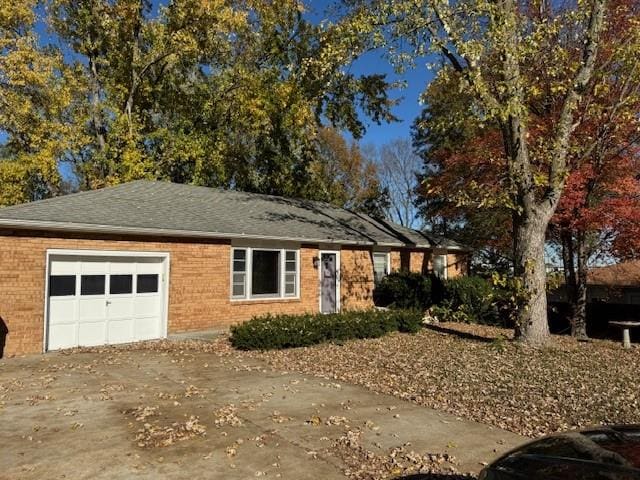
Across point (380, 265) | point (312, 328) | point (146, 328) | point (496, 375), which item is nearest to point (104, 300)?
point (146, 328)

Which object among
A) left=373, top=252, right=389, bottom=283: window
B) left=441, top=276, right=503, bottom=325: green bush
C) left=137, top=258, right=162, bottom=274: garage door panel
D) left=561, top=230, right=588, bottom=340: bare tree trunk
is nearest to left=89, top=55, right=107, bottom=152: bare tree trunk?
left=137, top=258, right=162, bottom=274: garage door panel

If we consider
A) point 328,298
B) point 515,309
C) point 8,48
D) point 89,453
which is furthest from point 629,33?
point 8,48

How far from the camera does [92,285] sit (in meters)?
13.1

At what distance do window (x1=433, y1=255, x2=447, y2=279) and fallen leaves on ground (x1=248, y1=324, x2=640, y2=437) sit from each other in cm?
923

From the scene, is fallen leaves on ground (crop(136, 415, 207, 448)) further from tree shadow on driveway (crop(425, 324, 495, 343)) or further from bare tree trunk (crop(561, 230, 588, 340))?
bare tree trunk (crop(561, 230, 588, 340))

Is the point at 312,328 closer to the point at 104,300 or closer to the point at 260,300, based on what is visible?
the point at 260,300

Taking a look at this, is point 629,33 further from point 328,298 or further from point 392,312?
point 328,298

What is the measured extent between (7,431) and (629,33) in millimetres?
14540

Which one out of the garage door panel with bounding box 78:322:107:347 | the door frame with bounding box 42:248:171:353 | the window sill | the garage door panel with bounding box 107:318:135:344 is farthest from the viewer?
the window sill

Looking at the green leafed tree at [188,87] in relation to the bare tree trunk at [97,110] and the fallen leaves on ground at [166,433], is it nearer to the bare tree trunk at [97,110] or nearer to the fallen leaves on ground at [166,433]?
the bare tree trunk at [97,110]

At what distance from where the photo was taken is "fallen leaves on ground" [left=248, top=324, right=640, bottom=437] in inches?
291

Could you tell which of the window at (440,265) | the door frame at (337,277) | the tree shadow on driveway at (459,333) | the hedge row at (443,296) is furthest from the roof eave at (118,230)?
the window at (440,265)

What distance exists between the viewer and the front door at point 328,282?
62.6ft

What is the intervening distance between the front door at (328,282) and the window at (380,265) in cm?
224
